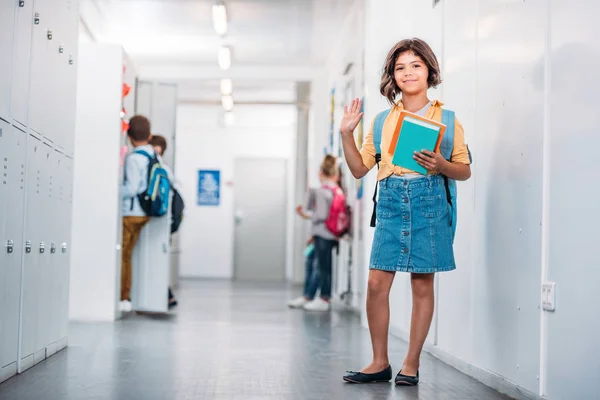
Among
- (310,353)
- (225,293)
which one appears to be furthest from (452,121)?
(225,293)

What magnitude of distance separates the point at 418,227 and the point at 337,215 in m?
4.51

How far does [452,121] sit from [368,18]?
10.8 feet

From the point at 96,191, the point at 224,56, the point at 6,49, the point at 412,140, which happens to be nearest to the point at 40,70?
the point at 6,49

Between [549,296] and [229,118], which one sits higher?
[229,118]

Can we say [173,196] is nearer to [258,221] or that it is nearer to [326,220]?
[326,220]

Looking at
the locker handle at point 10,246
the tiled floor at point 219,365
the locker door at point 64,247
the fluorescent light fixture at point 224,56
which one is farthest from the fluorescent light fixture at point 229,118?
the locker handle at point 10,246

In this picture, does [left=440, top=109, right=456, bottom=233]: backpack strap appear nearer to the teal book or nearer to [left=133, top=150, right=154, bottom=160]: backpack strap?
the teal book

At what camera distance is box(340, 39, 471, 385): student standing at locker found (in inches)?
126

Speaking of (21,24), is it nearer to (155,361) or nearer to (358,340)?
(155,361)

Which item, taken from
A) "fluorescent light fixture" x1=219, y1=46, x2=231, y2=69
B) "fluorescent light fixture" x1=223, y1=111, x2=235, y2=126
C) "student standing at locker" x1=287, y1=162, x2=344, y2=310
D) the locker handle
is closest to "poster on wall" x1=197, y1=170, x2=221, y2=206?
"fluorescent light fixture" x1=223, y1=111, x2=235, y2=126

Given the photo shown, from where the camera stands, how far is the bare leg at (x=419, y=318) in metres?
3.29

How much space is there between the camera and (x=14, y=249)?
10.9 ft

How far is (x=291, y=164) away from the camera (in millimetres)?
15875

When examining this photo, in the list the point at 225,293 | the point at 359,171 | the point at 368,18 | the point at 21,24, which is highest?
the point at 368,18
